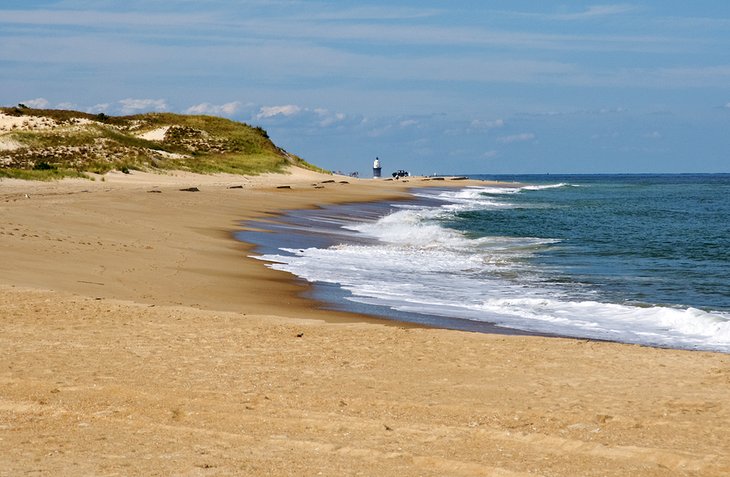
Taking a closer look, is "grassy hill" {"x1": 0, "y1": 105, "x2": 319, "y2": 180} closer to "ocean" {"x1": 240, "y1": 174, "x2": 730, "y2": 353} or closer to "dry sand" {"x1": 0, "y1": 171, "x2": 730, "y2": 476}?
"ocean" {"x1": 240, "y1": 174, "x2": 730, "y2": 353}

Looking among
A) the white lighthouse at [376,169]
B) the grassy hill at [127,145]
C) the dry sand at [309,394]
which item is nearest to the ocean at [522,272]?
the dry sand at [309,394]

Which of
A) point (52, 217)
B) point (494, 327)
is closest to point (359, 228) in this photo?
point (52, 217)

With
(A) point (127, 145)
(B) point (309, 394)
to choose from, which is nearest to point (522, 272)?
(B) point (309, 394)

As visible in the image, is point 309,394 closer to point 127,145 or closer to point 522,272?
point 522,272

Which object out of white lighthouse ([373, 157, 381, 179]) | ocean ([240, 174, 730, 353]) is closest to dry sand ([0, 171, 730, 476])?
ocean ([240, 174, 730, 353])

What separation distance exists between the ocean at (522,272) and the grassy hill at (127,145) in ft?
67.2

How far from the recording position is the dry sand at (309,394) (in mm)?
7188

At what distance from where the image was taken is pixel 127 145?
66250 mm

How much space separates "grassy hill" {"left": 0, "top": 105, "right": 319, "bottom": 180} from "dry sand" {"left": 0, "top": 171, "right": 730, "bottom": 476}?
1284 inches

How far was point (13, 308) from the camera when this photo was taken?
41.6 ft

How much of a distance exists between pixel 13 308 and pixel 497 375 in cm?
665

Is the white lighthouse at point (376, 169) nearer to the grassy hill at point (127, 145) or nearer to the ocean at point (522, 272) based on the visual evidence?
the grassy hill at point (127, 145)

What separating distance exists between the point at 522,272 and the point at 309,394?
14.1m

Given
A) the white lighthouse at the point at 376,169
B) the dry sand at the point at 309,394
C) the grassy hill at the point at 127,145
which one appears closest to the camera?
the dry sand at the point at 309,394
